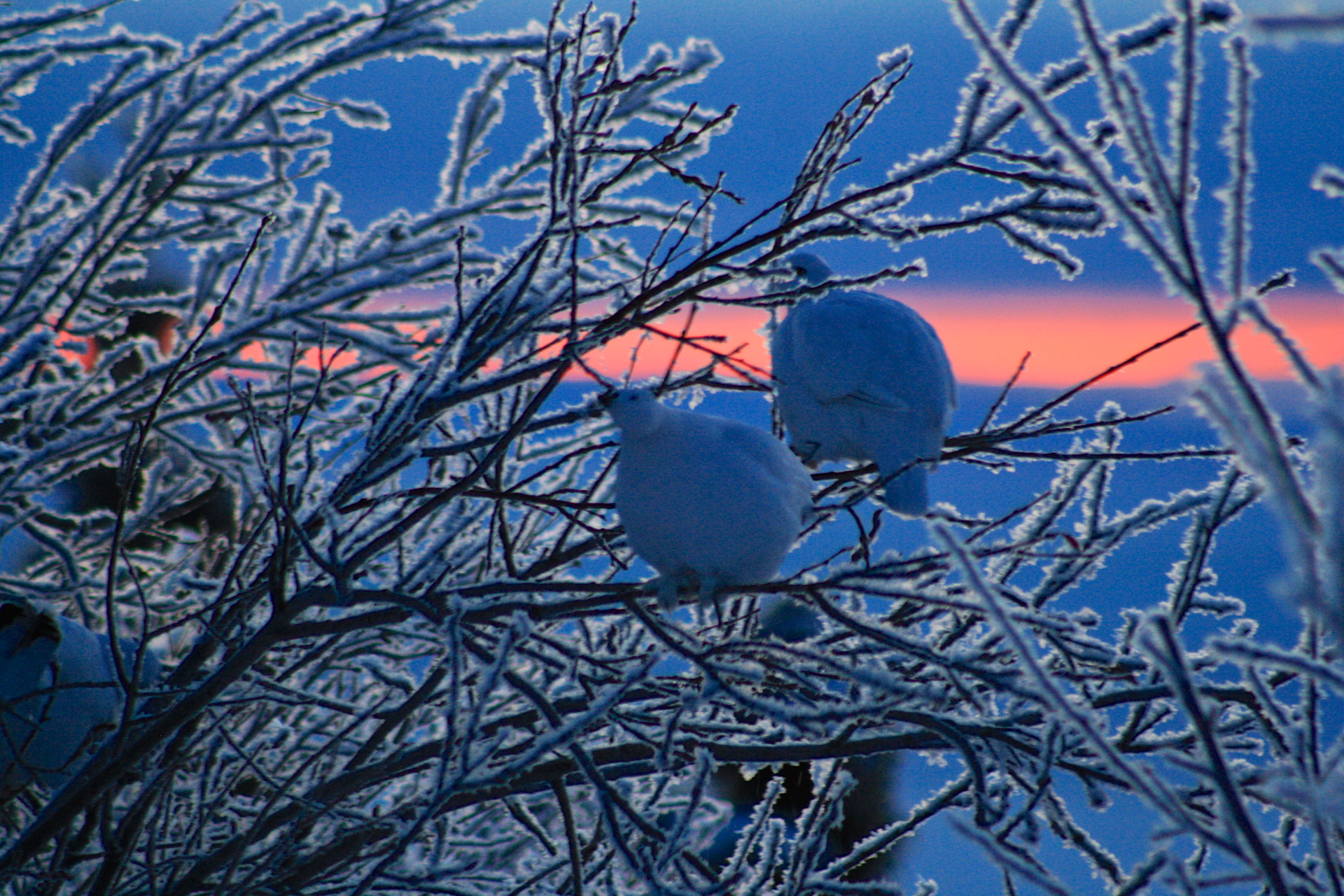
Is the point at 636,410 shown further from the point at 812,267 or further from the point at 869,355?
the point at 812,267

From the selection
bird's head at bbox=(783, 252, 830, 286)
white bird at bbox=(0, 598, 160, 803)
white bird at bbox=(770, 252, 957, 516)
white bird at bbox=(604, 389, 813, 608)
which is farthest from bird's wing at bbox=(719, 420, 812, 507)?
white bird at bbox=(0, 598, 160, 803)

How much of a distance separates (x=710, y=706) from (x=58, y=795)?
5.10 ft

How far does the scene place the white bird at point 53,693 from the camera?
8.70 feet

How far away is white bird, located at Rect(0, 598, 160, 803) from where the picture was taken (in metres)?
2.65

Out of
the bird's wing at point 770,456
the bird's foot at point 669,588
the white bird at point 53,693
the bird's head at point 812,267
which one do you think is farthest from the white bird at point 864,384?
the white bird at point 53,693

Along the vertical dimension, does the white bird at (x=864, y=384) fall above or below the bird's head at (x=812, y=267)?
below

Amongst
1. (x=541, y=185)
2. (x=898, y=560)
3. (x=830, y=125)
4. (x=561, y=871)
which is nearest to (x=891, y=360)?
(x=830, y=125)

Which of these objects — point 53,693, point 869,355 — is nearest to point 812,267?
point 869,355

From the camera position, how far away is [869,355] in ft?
8.95

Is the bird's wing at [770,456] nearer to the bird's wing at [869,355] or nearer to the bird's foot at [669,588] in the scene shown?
the bird's foot at [669,588]

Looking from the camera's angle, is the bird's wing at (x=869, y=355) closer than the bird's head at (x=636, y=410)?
No

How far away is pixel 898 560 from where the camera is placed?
1.81m

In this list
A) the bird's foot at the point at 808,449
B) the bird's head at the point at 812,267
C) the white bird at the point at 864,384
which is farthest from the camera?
the bird's head at the point at 812,267

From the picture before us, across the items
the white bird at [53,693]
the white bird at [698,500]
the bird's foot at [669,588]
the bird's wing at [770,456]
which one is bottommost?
the white bird at [53,693]
